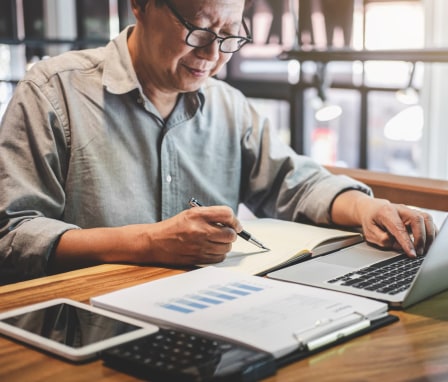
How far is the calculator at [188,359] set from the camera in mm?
943

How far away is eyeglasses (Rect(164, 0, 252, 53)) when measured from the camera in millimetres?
1729

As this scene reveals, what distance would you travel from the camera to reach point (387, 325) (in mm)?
1186

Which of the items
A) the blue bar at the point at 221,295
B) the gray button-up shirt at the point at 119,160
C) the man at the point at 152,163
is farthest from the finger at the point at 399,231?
the blue bar at the point at 221,295

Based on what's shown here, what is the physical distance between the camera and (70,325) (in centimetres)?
113

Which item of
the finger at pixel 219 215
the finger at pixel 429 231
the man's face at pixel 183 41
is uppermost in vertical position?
the man's face at pixel 183 41

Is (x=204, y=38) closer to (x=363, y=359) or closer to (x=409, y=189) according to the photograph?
(x=409, y=189)

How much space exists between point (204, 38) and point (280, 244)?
491mm

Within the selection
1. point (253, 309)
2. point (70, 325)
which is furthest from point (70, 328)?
point (253, 309)

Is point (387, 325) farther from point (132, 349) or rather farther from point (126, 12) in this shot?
point (126, 12)

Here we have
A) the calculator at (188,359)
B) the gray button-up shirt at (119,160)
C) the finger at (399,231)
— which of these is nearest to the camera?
the calculator at (188,359)

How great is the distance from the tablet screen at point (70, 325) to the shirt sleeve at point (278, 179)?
0.85 m

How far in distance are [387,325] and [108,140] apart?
36.0 inches

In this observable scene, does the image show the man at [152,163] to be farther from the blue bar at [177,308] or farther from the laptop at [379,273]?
the blue bar at [177,308]

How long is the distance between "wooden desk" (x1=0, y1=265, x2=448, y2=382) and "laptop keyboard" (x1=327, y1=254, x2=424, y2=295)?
2.6 inches
